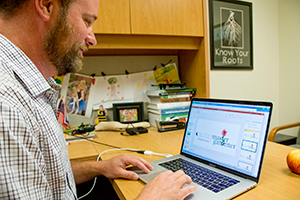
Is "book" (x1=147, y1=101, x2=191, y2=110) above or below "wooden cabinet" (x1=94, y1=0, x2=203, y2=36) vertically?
below

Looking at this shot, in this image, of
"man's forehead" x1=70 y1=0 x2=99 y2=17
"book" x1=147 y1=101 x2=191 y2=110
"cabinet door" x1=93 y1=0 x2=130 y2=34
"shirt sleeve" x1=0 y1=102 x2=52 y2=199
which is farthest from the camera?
"book" x1=147 y1=101 x2=191 y2=110

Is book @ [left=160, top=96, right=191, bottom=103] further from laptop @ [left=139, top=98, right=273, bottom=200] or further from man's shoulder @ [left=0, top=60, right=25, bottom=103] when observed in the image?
man's shoulder @ [left=0, top=60, right=25, bottom=103]

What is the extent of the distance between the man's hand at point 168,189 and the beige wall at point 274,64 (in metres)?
1.45

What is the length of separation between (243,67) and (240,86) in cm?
19

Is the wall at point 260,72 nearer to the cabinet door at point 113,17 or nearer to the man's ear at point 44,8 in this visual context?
the cabinet door at point 113,17

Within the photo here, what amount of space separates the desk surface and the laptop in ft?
0.15

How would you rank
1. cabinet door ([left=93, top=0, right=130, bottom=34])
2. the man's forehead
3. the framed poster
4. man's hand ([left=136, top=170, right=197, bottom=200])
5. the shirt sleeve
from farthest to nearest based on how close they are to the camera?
the framed poster
cabinet door ([left=93, top=0, right=130, bottom=34])
the man's forehead
man's hand ([left=136, top=170, right=197, bottom=200])
the shirt sleeve

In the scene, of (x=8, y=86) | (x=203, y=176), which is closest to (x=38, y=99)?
(x=8, y=86)

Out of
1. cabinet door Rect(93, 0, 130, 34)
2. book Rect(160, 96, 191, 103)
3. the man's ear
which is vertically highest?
cabinet door Rect(93, 0, 130, 34)

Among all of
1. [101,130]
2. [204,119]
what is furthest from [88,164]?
[101,130]

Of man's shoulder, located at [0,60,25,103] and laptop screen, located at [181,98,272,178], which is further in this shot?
laptop screen, located at [181,98,272,178]

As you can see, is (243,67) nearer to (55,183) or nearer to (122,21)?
(122,21)

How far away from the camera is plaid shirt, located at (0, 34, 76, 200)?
0.37 meters

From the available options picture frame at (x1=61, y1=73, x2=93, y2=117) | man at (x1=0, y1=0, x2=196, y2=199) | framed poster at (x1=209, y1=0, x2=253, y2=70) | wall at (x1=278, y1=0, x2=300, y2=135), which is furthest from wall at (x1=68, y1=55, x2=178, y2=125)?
wall at (x1=278, y1=0, x2=300, y2=135)
